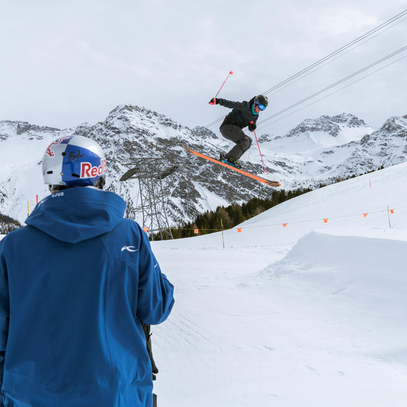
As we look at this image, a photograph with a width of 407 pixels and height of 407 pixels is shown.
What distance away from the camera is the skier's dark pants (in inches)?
322

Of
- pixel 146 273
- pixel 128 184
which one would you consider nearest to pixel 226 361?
pixel 146 273

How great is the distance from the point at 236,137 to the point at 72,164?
23.3ft

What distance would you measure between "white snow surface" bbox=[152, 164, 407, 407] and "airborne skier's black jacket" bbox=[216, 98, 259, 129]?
12.0 ft

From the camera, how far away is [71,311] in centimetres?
134

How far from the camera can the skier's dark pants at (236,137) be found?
322 inches

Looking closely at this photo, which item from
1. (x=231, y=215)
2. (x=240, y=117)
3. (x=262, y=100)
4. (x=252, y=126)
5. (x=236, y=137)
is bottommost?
(x=231, y=215)

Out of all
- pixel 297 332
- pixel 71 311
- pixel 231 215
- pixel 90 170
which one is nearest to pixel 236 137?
pixel 297 332

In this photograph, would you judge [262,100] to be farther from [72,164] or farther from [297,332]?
[72,164]

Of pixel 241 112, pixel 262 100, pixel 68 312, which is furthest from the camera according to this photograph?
pixel 241 112

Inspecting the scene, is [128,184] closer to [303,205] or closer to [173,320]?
[303,205]

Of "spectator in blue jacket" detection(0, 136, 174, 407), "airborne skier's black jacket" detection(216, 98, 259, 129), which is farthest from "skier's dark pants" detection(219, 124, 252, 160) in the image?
"spectator in blue jacket" detection(0, 136, 174, 407)

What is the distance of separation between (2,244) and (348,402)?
2.97 meters

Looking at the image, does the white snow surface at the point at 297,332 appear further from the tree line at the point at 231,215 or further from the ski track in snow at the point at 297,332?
the tree line at the point at 231,215

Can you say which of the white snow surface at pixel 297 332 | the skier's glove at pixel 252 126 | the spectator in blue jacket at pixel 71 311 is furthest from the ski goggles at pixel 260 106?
the spectator in blue jacket at pixel 71 311
